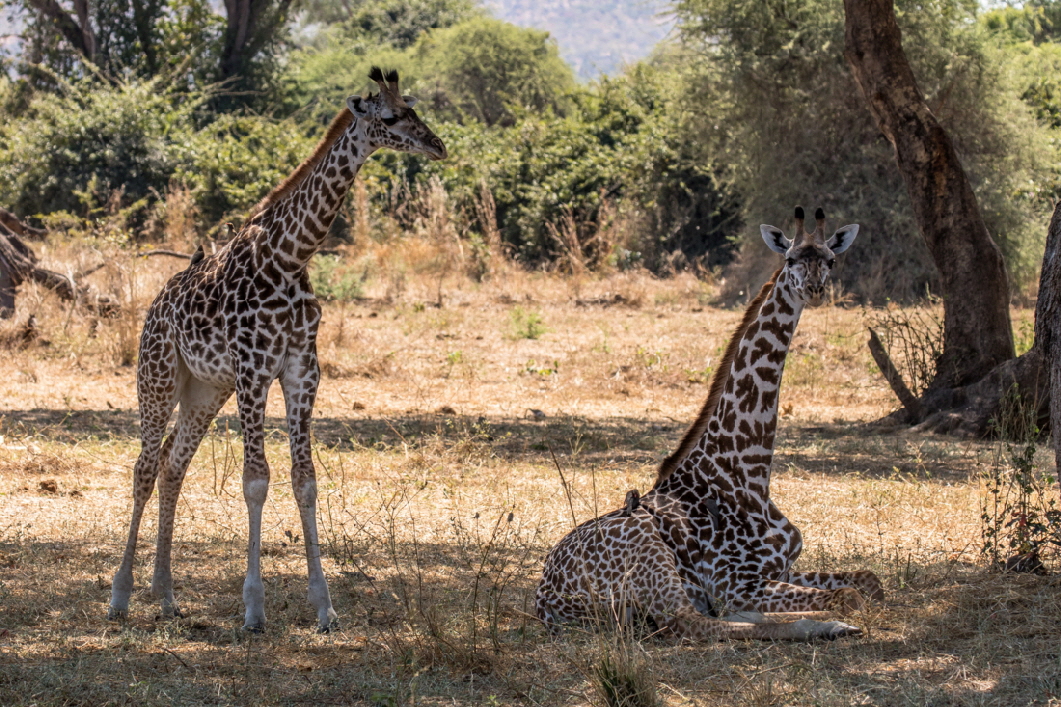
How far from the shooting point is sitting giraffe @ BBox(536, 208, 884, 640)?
4832 mm

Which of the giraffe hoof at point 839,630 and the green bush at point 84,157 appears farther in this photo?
the green bush at point 84,157

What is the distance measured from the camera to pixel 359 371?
1262 centimetres

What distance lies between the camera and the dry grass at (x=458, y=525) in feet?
14.3

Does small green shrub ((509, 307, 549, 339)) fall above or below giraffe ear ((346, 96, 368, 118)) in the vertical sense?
below

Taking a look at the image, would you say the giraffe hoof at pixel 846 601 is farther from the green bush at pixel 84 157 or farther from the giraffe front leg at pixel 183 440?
the green bush at pixel 84 157

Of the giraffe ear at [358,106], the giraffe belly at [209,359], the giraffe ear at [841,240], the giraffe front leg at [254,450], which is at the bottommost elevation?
the giraffe front leg at [254,450]

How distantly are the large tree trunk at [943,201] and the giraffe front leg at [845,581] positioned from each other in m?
5.85

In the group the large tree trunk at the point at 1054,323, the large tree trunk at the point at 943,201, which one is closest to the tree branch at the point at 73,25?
the large tree trunk at the point at 943,201

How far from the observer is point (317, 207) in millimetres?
5520

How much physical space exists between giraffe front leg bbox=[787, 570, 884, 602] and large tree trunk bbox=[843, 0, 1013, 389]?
585 cm

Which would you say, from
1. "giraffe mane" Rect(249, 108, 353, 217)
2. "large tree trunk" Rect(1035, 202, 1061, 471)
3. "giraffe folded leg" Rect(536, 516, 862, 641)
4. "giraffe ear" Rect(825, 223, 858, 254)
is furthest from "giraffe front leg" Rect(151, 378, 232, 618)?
"large tree trunk" Rect(1035, 202, 1061, 471)

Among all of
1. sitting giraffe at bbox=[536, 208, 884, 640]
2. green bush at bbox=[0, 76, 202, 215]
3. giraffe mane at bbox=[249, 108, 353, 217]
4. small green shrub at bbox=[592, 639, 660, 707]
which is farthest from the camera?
green bush at bbox=[0, 76, 202, 215]

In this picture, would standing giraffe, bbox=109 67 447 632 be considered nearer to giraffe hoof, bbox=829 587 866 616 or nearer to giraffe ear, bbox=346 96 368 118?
giraffe ear, bbox=346 96 368 118

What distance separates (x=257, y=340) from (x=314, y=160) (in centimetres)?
Answer: 103
